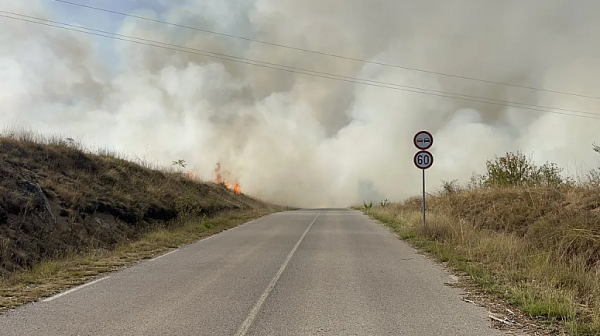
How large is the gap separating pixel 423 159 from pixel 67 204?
12532 millimetres

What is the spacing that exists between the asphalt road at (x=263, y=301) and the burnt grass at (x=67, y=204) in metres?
3.33

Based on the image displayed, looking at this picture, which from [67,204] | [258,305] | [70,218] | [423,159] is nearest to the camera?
[258,305]

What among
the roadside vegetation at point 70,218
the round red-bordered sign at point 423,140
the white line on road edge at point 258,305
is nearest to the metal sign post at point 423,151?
the round red-bordered sign at point 423,140

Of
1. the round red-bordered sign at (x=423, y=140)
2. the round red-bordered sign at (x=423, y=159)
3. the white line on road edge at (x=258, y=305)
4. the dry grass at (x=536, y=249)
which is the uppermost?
the round red-bordered sign at (x=423, y=140)

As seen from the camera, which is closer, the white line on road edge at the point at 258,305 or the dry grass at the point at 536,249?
the white line on road edge at the point at 258,305

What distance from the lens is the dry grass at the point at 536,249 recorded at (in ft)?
19.2

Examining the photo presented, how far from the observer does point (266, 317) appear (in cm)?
561

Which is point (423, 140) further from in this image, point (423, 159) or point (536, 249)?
A: point (536, 249)

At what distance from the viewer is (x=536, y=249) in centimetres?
989

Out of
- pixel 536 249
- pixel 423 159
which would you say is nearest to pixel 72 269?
pixel 536 249

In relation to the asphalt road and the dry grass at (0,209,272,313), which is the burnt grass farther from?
the asphalt road

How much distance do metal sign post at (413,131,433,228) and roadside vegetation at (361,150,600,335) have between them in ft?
6.70

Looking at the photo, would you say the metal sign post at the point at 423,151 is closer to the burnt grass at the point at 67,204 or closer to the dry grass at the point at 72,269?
the dry grass at the point at 72,269

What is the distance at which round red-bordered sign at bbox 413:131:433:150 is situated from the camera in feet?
52.2
